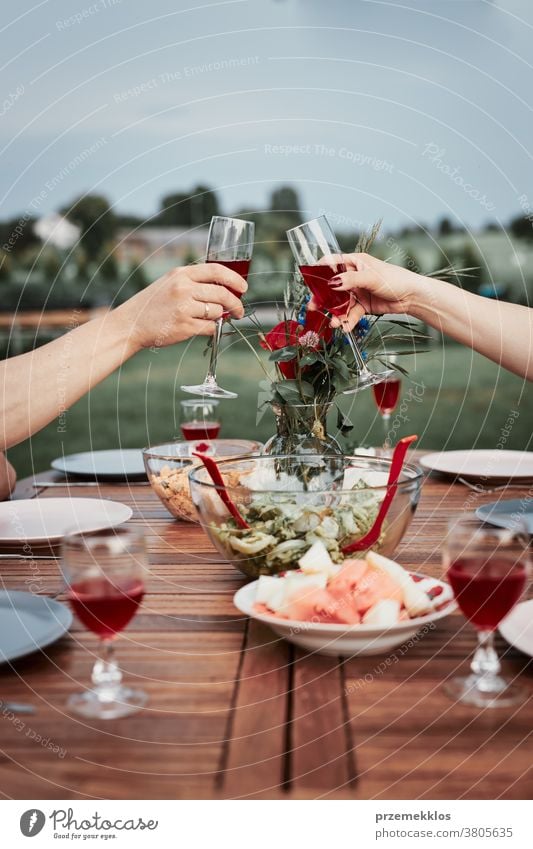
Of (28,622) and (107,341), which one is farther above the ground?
(107,341)

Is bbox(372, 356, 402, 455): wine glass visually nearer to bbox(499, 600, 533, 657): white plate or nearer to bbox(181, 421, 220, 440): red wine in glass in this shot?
bbox(181, 421, 220, 440): red wine in glass

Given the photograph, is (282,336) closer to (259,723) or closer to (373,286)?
(373,286)

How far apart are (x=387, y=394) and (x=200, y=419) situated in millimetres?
380

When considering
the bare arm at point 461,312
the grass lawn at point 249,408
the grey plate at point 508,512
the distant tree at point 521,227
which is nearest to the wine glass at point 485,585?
the grey plate at point 508,512

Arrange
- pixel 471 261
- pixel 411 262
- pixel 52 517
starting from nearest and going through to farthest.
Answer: pixel 52 517, pixel 411 262, pixel 471 261

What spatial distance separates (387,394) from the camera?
5.69ft

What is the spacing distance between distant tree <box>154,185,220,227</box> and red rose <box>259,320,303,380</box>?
363 cm

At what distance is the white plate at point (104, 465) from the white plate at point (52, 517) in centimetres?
26

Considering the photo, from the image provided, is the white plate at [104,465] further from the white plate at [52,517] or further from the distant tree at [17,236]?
the distant tree at [17,236]

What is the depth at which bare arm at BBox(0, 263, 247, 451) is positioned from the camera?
1.28 metres

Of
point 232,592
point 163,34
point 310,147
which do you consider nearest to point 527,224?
point 310,147

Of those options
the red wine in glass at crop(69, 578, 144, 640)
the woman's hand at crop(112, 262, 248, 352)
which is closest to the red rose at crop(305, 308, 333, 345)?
the woman's hand at crop(112, 262, 248, 352)

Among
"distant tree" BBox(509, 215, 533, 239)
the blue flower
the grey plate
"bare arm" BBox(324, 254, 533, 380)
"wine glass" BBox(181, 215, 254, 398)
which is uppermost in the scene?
"distant tree" BBox(509, 215, 533, 239)
